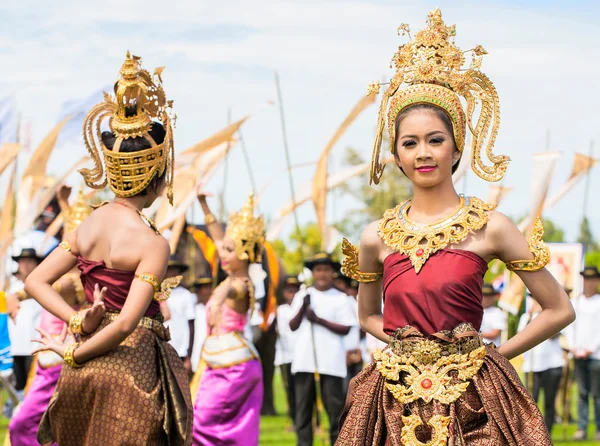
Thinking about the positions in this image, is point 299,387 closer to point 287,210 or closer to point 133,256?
point 287,210

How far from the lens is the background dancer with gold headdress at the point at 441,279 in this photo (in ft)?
15.5

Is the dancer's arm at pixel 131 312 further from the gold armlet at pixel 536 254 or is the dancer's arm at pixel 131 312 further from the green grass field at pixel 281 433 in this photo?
the green grass field at pixel 281 433

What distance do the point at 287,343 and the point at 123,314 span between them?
33.4 ft

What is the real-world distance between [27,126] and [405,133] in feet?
39.8

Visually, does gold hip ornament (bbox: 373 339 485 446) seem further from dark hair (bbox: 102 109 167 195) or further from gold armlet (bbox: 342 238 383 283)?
dark hair (bbox: 102 109 167 195)

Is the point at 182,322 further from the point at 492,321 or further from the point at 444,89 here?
the point at 444,89

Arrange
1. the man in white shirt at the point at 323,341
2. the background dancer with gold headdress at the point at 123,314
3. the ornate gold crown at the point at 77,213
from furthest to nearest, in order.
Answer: the man in white shirt at the point at 323,341 → the ornate gold crown at the point at 77,213 → the background dancer with gold headdress at the point at 123,314

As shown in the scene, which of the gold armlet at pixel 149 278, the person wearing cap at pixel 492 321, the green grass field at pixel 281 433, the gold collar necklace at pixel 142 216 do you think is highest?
the gold collar necklace at pixel 142 216

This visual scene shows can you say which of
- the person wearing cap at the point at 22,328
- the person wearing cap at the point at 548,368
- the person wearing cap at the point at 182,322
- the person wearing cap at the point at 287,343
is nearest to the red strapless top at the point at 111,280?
the person wearing cap at the point at 22,328

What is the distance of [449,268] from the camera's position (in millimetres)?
4801

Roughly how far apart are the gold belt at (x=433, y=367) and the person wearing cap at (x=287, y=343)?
8563 mm

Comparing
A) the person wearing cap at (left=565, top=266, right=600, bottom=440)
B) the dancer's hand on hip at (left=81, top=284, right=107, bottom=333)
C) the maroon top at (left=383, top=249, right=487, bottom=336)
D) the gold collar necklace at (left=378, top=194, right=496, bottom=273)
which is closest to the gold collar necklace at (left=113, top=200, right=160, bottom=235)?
the dancer's hand on hip at (left=81, top=284, right=107, bottom=333)

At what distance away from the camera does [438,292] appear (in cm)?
477

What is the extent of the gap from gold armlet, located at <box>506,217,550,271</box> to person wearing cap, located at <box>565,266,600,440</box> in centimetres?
1022
